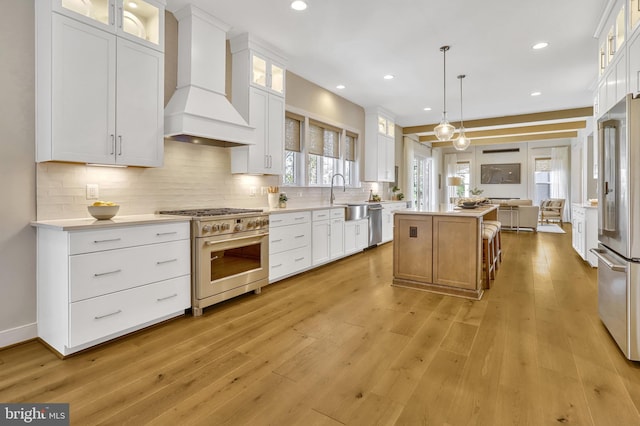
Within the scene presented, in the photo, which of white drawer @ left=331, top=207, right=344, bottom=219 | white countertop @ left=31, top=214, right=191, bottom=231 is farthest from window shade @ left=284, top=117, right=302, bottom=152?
white countertop @ left=31, top=214, right=191, bottom=231

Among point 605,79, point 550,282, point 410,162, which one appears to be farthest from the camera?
point 410,162

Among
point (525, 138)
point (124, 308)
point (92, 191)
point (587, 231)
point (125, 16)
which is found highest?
point (525, 138)

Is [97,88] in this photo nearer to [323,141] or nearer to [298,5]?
[298,5]

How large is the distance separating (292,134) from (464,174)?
10.3 m

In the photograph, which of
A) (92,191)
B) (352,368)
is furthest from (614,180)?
(92,191)

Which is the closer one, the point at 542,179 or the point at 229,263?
the point at 229,263

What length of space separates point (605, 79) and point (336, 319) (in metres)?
3.87

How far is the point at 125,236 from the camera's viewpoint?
2.50 metres

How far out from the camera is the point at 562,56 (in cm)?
458

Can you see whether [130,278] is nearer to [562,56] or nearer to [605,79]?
[605,79]

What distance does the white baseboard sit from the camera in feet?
7.86

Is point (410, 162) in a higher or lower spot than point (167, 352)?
higher

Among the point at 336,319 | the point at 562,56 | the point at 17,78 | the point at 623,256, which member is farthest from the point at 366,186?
the point at 17,78

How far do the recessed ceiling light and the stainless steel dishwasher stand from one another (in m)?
3.59
